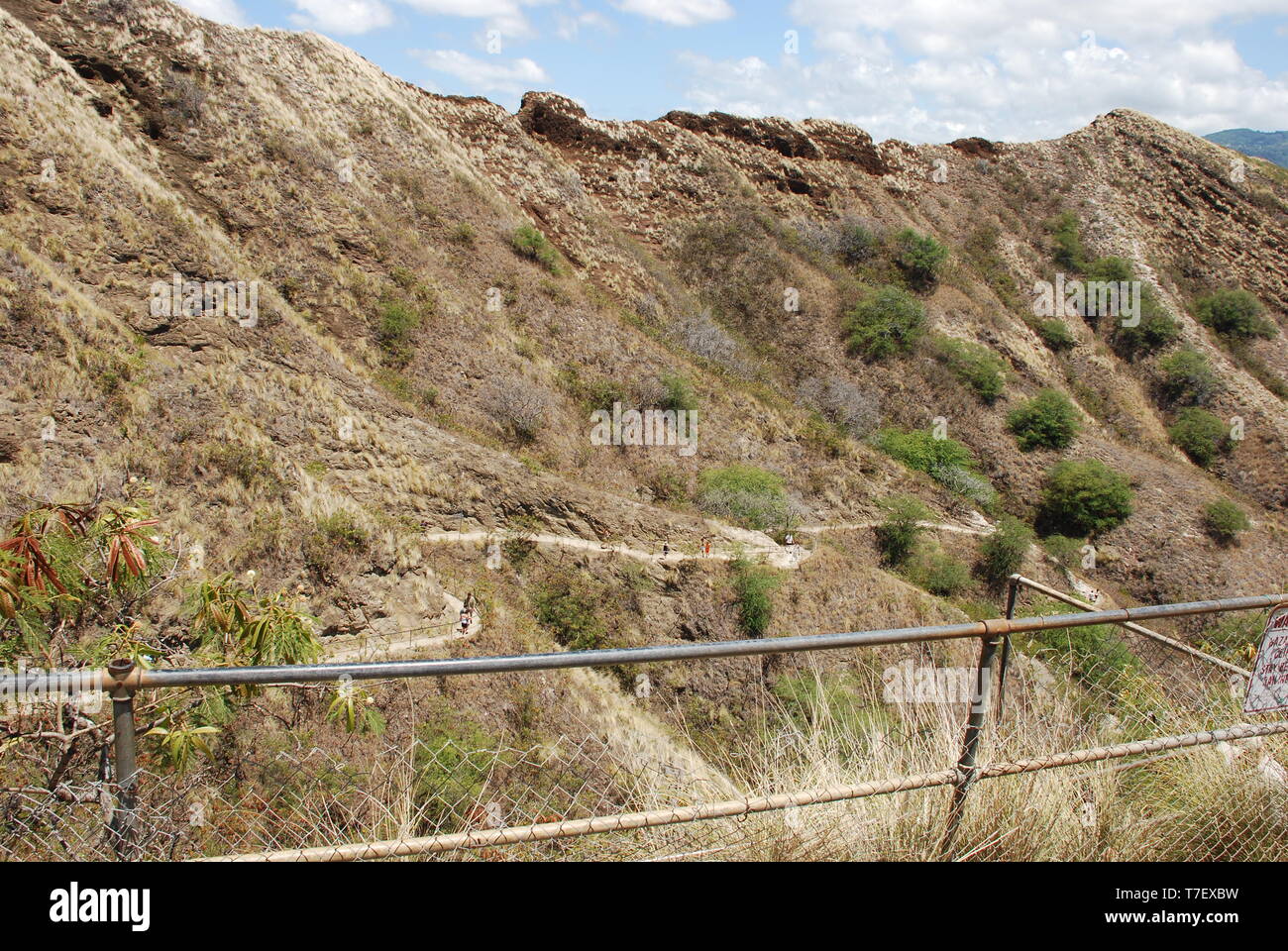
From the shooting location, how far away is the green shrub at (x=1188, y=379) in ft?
107

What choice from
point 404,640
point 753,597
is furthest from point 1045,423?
point 404,640

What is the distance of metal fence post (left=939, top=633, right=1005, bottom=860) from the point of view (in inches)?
124

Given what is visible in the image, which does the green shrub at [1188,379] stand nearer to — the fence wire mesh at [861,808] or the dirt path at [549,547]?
the dirt path at [549,547]

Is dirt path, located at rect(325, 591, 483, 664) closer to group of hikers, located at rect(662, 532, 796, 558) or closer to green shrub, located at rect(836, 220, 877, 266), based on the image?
group of hikers, located at rect(662, 532, 796, 558)

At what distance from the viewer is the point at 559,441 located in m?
19.4

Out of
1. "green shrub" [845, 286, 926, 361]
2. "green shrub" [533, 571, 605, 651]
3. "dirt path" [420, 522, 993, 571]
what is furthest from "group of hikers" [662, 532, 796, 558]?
"green shrub" [845, 286, 926, 361]

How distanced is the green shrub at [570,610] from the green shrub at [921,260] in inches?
1013

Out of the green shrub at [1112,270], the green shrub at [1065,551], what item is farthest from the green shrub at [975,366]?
the green shrub at [1112,270]

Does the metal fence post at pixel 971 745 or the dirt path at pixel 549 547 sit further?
the dirt path at pixel 549 547

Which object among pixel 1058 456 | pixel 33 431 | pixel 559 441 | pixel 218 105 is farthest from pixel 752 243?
pixel 33 431

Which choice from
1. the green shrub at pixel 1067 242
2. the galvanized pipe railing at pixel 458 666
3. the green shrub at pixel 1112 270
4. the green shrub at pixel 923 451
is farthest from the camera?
the green shrub at pixel 1067 242

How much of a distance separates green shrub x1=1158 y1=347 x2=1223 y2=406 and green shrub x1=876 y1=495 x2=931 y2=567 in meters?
19.2

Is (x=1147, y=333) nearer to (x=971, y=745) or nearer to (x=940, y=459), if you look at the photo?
(x=940, y=459)

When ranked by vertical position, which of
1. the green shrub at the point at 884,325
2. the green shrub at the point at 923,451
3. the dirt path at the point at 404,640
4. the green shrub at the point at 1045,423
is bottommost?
the dirt path at the point at 404,640
